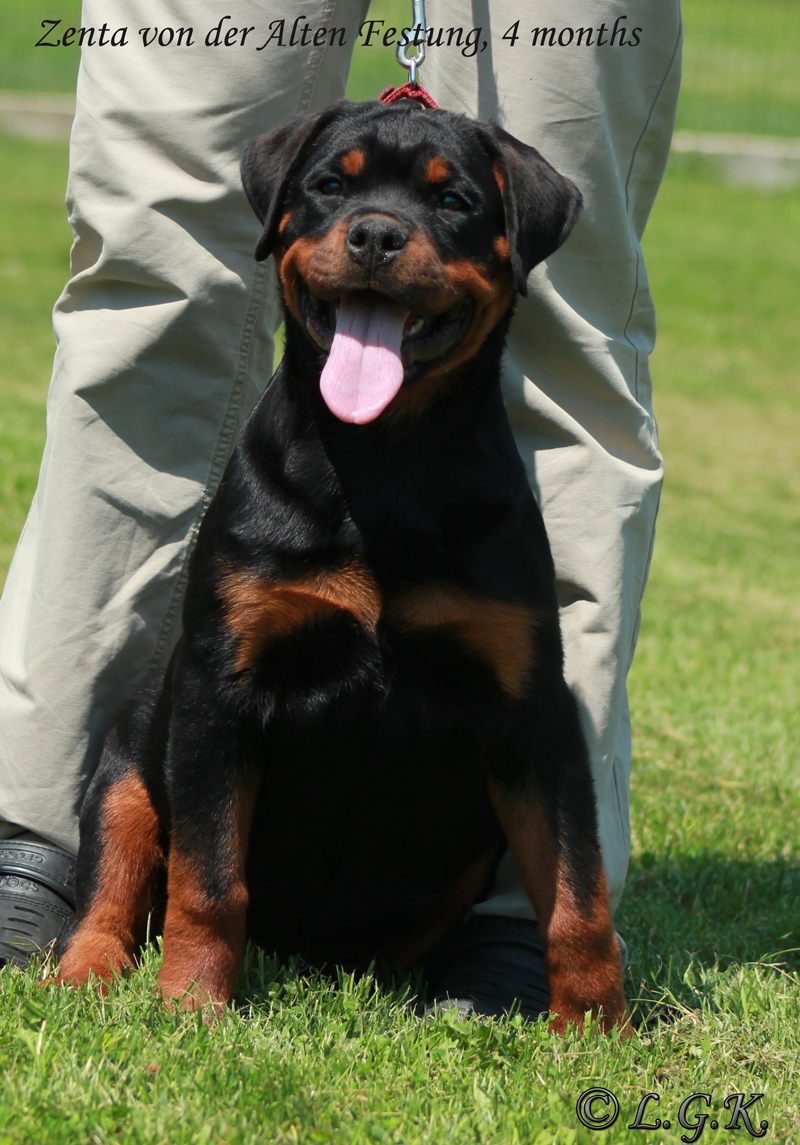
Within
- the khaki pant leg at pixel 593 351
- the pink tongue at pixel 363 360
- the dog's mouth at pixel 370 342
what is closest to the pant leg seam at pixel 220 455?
the dog's mouth at pixel 370 342

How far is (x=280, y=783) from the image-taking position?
8.51 ft

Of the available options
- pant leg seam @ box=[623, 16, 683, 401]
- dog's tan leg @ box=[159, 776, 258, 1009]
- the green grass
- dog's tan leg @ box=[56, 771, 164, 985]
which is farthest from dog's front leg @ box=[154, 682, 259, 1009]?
the green grass

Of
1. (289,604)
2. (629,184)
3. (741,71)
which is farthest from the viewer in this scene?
(741,71)

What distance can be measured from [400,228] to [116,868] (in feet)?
4.73

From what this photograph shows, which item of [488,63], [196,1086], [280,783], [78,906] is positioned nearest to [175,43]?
[488,63]

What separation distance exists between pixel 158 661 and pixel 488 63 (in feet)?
5.05

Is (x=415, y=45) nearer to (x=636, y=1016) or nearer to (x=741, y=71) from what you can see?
(x=636, y=1016)

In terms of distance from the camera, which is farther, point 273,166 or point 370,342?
point 273,166

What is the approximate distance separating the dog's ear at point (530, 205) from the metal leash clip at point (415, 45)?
10.5 inches

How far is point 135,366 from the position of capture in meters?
2.86

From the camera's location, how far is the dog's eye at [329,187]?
2682mm

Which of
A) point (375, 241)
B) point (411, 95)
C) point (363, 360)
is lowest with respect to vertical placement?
point (363, 360)

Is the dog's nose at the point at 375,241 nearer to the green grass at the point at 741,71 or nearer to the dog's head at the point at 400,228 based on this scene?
the dog's head at the point at 400,228

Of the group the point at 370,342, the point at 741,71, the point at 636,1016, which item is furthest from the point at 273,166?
the point at 741,71
